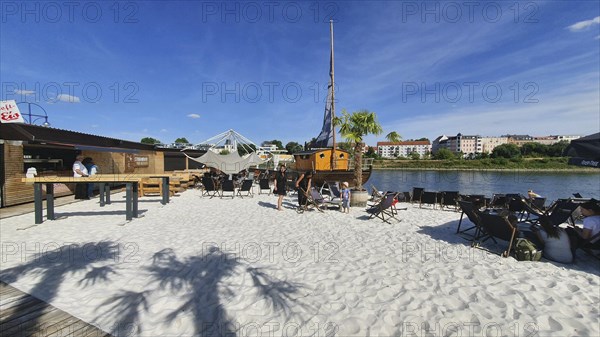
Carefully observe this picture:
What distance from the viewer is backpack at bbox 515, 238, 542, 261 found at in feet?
13.9

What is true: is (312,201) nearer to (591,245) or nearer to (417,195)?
(417,195)

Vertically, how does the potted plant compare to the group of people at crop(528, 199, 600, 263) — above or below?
above

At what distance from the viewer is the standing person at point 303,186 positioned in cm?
884

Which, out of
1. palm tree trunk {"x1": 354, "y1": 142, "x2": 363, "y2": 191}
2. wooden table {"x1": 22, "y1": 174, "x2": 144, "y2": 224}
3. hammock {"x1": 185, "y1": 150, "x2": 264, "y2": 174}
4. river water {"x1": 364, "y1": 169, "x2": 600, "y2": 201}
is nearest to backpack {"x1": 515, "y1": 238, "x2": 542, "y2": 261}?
palm tree trunk {"x1": 354, "y1": 142, "x2": 363, "y2": 191}

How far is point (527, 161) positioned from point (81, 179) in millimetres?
84922

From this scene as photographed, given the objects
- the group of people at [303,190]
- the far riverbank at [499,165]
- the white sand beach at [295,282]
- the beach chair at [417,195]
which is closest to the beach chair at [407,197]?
the beach chair at [417,195]

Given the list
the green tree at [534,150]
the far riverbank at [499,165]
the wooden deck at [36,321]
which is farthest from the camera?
the green tree at [534,150]

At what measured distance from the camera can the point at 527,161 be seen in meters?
66.6

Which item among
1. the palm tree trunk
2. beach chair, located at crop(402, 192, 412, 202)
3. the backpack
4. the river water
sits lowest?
the river water

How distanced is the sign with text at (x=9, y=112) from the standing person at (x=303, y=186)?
10.3 meters

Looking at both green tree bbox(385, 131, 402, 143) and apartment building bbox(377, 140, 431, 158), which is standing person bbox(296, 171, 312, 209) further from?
apartment building bbox(377, 140, 431, 158)

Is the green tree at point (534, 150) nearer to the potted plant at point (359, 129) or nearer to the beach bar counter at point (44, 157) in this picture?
the potted plant at point (359, 129)

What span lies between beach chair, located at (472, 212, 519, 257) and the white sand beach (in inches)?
9.9

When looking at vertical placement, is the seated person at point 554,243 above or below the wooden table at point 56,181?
below
